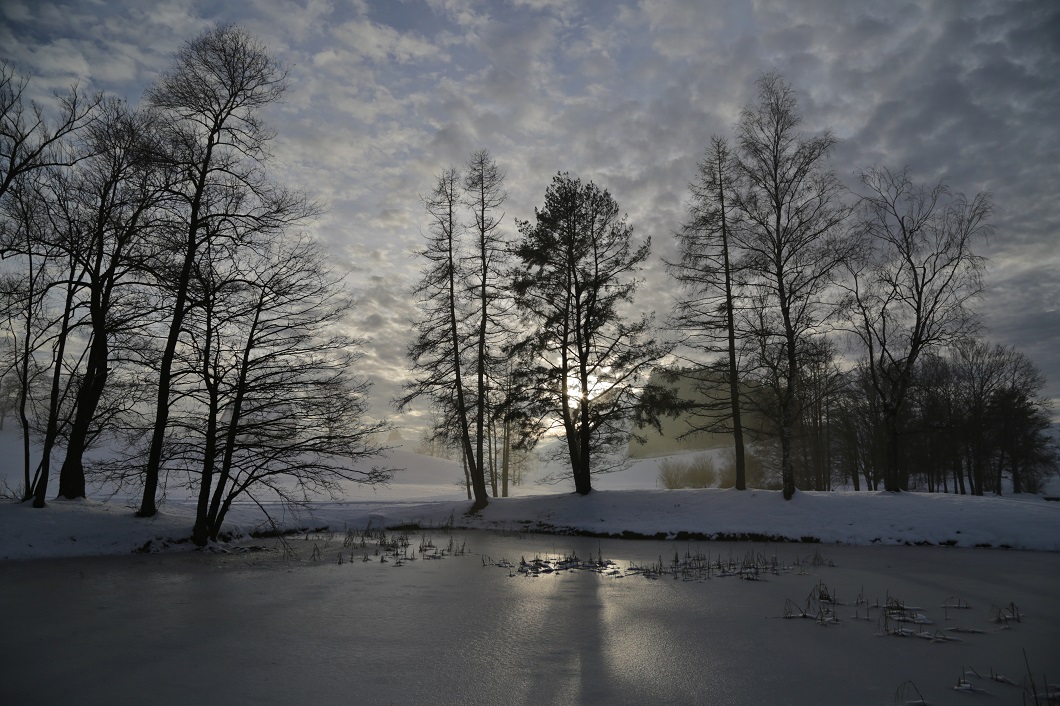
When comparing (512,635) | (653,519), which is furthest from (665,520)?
(512,635)

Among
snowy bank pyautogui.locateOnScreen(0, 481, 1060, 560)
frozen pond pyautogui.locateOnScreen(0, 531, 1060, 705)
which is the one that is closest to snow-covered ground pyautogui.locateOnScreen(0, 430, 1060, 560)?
snowy bank pyautogui.locateOnScreen(0, 481, 1060, 560)

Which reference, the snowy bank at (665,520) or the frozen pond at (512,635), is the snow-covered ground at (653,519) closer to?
the snowy bank at (665,520)

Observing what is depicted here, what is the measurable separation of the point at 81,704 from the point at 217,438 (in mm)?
9820

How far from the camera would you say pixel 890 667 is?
15.7ft

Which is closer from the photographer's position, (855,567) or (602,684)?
(602,684)

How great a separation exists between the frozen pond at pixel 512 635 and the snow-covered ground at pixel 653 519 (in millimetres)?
2810

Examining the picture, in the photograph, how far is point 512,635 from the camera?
229 inches

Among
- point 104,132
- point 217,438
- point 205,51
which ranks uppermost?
point 205,51

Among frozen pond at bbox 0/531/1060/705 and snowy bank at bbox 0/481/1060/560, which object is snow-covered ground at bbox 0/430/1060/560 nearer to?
snowy bank at bbox 0/481/1060/560

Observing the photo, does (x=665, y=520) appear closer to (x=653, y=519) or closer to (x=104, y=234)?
(x=653, y=519)

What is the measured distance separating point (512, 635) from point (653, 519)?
13.4 meters

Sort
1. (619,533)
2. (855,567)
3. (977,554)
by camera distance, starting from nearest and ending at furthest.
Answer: (855,567) < (977,554) < (619,533)

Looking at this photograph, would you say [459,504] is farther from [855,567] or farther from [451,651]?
[451,651]

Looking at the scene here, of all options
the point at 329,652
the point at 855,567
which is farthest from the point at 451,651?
the point at 855,567
